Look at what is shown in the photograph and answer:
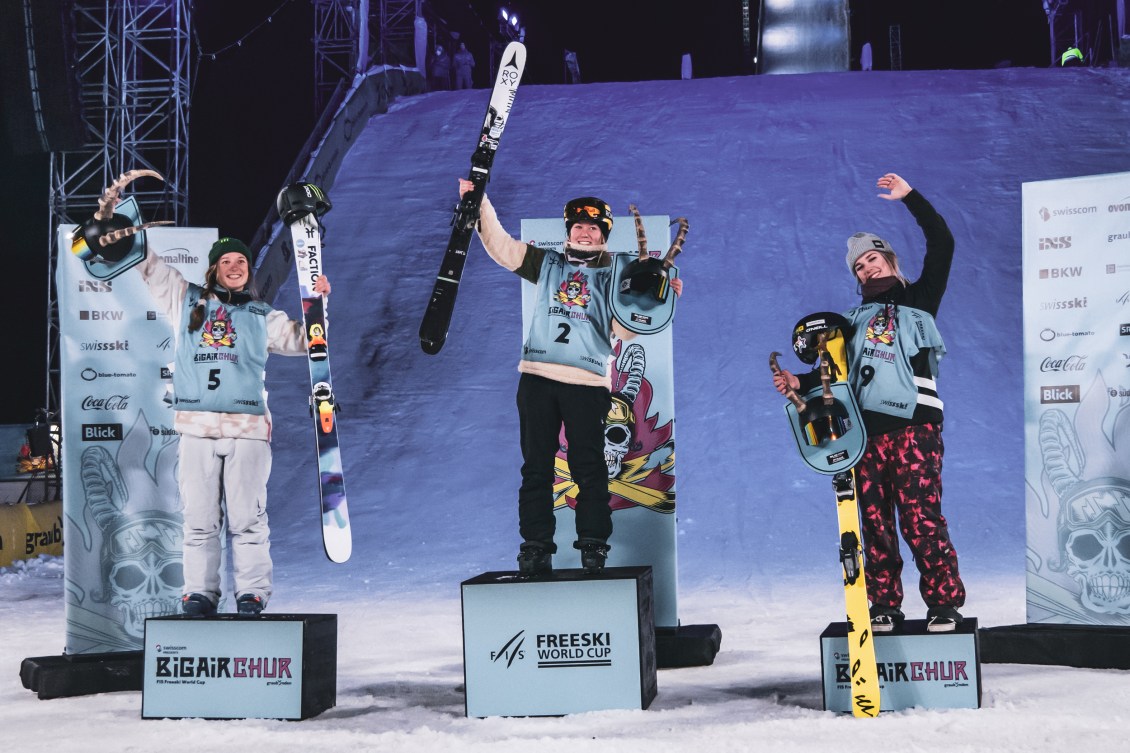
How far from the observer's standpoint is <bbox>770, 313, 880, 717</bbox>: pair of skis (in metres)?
3.54

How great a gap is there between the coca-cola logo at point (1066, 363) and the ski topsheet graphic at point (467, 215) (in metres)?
2.45

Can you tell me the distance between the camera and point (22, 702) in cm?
431

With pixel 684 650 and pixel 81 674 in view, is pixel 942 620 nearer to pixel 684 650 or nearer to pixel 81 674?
pixel 684 650

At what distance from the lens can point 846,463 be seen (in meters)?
3.58

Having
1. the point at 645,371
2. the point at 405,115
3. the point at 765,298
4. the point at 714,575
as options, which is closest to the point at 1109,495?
the point at 645,371

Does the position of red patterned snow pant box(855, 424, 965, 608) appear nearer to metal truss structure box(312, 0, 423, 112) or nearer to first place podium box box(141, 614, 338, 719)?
first place podium box box(141, 614, 338, 719)

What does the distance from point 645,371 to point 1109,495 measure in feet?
6.44

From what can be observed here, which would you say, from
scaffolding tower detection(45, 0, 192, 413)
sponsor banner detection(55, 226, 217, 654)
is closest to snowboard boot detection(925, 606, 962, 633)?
sponsor banner detection(55, 226, 217, 654)

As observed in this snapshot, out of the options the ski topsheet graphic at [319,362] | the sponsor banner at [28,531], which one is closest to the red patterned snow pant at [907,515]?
the ski topsheet graphic at [319,362]

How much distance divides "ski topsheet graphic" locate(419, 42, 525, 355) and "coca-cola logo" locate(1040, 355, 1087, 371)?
2.45 m

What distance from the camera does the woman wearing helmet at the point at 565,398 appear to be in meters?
4.09

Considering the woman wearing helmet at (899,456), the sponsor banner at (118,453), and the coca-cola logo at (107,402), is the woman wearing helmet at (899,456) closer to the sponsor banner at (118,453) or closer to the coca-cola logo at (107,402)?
the sponsor banner at (118,453)

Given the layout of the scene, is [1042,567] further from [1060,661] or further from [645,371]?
[645,371]

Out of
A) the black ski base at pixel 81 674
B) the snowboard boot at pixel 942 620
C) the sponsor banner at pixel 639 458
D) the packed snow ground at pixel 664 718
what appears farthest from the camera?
the sponsor banner at pixel 639 458
